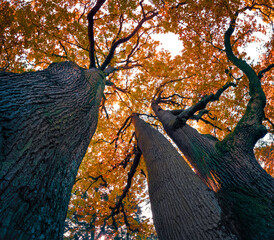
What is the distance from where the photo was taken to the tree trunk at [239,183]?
61.2 inches

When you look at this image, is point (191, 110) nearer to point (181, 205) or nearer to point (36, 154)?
point (181, 205)

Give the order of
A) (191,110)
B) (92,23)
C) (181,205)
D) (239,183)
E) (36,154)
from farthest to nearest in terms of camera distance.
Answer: (92,23)
(191,110)
(239,183)
(181,205)
(36,154)

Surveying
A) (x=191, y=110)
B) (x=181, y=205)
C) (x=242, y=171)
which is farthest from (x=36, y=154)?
(x=191, y=110)

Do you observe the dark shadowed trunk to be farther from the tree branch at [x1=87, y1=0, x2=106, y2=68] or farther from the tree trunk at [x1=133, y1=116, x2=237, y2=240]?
the tree branch at [x1=87, y1=0, x2=106, y2=68]

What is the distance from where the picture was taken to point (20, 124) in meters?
1.33

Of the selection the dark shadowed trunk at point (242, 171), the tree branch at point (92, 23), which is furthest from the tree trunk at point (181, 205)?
the tree branch at point (92, 23)

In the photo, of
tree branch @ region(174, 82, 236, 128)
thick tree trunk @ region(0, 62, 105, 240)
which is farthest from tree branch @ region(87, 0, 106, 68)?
tree branch @ region(174, 82, 236, 128)

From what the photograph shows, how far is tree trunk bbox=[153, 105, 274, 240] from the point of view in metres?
1.55

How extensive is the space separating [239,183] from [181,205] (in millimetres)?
984

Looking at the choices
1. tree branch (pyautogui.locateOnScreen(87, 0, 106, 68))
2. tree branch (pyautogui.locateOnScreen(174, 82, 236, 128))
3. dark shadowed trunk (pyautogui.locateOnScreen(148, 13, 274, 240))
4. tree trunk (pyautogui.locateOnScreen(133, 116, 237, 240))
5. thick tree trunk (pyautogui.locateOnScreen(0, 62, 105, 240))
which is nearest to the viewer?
thick tree trunk (pyautogui.locateOnScreen(0, 62, 105, 240))

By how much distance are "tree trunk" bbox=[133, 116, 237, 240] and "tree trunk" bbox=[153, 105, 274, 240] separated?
0.72 feet

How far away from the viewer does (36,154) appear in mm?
1301

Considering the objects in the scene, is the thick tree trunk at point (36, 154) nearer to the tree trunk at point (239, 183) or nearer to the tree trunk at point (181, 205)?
the tree trunk at point (181, 205)

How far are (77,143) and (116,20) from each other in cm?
616
